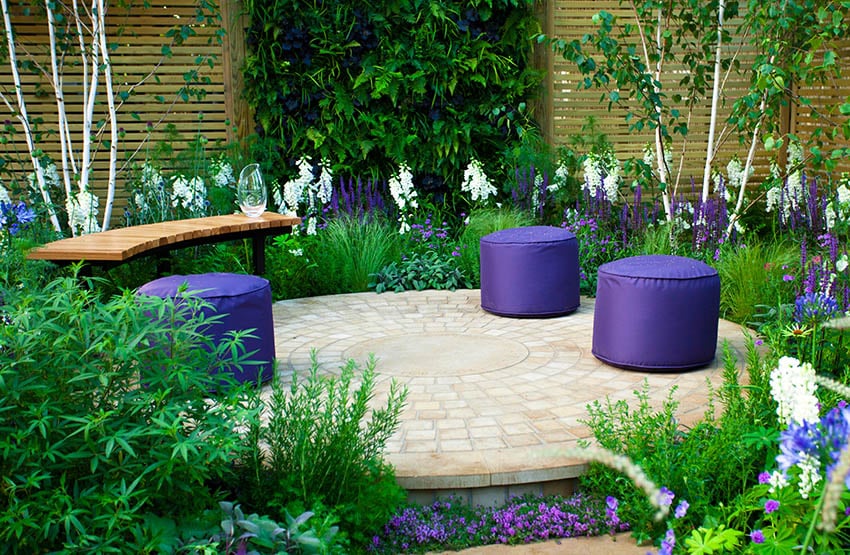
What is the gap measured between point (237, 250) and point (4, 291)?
4.17m

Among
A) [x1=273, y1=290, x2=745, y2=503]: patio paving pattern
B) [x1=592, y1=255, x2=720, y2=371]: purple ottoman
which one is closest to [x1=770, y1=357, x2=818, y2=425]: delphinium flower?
[x1=273, y1=290, x2=745, y2=503]: patio paving pattern

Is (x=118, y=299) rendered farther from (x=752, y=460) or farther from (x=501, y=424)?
(x=752, y=460)

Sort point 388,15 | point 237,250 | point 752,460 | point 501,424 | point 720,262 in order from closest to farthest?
point 752,460
point 501,424
point 720,262
point 237,250
point 388,15

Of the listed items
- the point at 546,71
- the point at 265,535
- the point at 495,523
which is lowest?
the point at 495,523

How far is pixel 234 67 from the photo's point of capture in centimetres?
797

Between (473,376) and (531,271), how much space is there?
138 centimetres

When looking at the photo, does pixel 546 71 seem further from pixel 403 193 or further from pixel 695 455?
pixel 695 455

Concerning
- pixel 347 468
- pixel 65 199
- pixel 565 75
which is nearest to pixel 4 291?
pixel 347 468

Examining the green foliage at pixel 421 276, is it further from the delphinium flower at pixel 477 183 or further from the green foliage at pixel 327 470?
the green foliage at pixel 327 470

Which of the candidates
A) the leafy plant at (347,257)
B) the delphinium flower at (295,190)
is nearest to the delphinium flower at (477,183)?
the leafy plant at (347,257)

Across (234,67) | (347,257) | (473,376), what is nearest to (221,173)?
(234,67)

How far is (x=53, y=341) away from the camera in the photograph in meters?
2.49

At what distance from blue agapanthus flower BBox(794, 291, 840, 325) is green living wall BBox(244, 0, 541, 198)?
454 centimetres

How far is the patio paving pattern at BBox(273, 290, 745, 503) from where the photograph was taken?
321 centimetres
